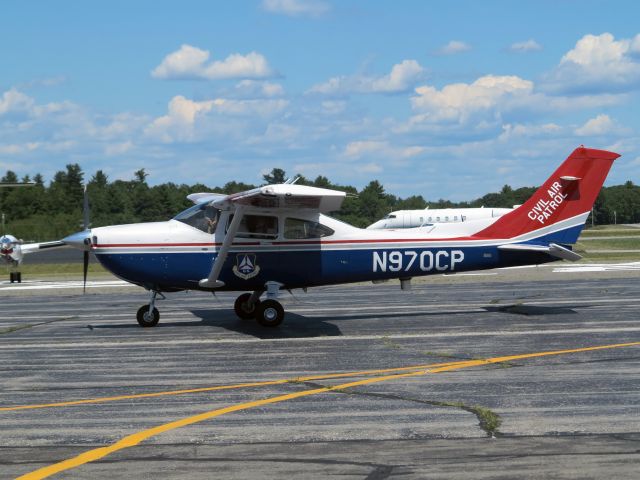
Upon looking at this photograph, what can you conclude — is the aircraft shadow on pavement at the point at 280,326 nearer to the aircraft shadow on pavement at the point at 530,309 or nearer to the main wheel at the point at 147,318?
the main wheel at the point at 147,318

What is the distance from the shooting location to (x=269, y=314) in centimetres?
1812

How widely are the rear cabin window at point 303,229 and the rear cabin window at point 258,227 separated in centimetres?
27

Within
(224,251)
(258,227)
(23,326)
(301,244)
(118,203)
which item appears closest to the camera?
(224,251)

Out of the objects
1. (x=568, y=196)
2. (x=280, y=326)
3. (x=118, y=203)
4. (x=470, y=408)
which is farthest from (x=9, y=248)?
(x=118, y=203)

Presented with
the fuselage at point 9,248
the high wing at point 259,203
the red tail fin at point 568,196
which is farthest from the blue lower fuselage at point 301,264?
the fuselage at point 9,248

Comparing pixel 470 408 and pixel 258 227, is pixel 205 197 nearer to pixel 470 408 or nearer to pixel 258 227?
pixel 258 227

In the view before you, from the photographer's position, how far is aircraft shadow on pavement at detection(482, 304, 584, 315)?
20219 millimetres

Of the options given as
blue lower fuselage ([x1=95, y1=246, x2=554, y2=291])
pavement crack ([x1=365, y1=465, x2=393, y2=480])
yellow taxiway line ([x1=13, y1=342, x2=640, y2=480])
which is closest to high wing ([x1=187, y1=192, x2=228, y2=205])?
blue lower fuselage ([x1=95, y1=246, x2=554, y2=291])

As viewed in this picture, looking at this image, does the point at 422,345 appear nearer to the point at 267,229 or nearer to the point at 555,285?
the point at 267,229

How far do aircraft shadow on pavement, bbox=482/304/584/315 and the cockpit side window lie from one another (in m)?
7.09

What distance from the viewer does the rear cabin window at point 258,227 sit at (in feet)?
59.6

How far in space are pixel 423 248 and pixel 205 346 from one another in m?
5.62

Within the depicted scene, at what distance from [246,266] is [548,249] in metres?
6.72

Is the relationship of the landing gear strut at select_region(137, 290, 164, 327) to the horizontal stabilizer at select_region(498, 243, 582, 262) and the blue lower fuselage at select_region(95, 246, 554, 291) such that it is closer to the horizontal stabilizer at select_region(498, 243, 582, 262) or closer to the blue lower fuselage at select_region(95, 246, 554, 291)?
the blue lower fuselage at select_region(95, 246, 554, 291)
